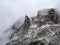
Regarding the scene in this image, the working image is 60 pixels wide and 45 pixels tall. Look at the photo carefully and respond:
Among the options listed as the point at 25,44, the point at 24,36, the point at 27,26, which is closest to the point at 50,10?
the point at 27,26

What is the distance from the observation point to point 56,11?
538ft

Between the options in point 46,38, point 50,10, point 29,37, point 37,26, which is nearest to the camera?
point 46,38

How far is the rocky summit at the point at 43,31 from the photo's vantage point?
127956 mm

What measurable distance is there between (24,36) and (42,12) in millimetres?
29112

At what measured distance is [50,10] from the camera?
163750 millimetres

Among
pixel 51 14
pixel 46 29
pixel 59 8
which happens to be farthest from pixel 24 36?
pixel 59 8

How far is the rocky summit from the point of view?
127956mm

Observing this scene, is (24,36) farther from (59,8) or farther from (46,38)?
(59,8)

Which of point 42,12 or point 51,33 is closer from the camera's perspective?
point 51,33

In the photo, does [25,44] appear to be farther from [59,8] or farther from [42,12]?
[59,8]

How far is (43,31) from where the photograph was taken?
449ft

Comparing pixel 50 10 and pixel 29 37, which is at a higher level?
pixel 50 10

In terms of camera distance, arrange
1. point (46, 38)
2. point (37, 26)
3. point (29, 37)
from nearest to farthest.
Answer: point (46, 38), point (29, 37), point (37, 26)

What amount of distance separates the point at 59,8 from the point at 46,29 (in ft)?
127
